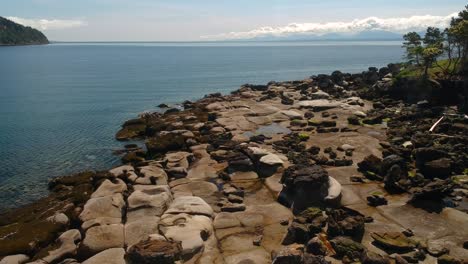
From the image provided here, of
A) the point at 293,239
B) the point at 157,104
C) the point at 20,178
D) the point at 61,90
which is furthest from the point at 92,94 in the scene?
the point at 293,239

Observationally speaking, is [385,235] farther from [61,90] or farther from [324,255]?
[61,90]

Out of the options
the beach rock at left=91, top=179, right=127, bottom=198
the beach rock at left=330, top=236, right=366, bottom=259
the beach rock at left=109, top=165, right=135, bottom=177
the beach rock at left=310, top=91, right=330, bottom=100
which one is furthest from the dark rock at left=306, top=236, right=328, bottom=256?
the beach rock at left=310, top=91, right=330, bottom=100

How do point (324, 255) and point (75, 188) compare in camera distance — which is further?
point (75, 188)

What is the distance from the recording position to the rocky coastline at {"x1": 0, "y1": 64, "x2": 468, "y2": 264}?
22.6m

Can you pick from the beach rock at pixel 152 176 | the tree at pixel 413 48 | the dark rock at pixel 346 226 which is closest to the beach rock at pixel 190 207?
the beach rock at pixel 152 176

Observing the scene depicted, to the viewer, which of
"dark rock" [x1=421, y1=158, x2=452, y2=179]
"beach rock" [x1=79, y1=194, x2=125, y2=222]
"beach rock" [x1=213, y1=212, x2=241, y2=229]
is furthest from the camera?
"dark rock" [x1=421, y1=158, x2=452, y2=179]

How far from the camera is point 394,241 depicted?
908 inches

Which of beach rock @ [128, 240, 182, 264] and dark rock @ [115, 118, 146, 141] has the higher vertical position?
beach rock @ [128, 240, 182, 264]

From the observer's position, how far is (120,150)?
48438mm

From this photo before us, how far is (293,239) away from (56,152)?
1343 inches

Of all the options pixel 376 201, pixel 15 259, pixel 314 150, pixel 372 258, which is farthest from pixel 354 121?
pixel 15 259

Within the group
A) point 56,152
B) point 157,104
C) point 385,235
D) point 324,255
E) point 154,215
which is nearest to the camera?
point 324,255

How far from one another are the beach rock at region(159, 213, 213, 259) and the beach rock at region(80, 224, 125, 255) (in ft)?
7.83

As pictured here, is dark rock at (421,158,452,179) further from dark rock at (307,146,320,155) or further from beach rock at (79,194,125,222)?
beach rock at (79,194,125,222)
